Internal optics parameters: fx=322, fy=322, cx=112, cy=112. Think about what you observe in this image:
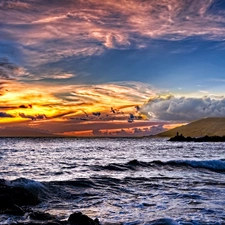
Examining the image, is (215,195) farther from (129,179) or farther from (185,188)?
(129,179)

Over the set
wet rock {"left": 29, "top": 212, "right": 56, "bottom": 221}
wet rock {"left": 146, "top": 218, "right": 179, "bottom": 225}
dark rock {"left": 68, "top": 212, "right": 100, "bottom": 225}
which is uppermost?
dark rock {"left": 68, "top": 212, "right": 100, "bottom": 225}

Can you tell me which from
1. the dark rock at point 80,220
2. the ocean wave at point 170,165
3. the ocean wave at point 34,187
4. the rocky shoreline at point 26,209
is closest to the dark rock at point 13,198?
the rocky shoreline at point 26,209

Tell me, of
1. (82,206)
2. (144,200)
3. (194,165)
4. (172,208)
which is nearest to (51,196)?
(82,206)

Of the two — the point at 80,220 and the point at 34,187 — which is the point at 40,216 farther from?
the point at 34,187

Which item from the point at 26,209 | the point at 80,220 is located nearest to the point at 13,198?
the point at 26,209

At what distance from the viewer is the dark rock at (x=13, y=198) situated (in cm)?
1284

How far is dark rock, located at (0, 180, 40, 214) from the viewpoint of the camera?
12842 millimetres

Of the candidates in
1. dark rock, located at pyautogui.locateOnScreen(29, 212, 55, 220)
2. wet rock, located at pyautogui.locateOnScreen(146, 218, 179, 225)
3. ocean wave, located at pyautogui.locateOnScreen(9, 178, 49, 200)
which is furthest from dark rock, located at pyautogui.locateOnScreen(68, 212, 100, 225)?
ocean wave, located at pyautogui.locateOnScreen(9, 178, 49, 200)

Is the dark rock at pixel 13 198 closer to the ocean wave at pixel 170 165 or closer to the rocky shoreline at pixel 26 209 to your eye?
the rocky shoreline at pixel 26 209

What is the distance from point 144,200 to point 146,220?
3854mm

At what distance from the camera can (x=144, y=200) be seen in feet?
50.9

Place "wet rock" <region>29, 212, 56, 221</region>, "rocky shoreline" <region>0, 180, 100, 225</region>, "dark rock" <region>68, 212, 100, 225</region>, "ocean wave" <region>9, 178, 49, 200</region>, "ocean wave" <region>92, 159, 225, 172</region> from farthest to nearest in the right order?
"ocean wave" <region>92, 159, 225, 172</region> → "ocean wave" <region>9, 178, 49, 200</region> → "wet rock" <region>29, 212, 56, 221</region> → "rocky shoreline" <region>0, 180, 100, 225</region> → "dark rock" <region>68, 212, 100, 225</region>

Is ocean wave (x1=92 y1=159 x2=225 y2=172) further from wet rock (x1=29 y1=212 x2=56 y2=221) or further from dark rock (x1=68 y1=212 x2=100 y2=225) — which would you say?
dark rock (x1=68 y1=212 x2=100 y2=225)

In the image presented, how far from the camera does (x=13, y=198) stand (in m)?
13.9
